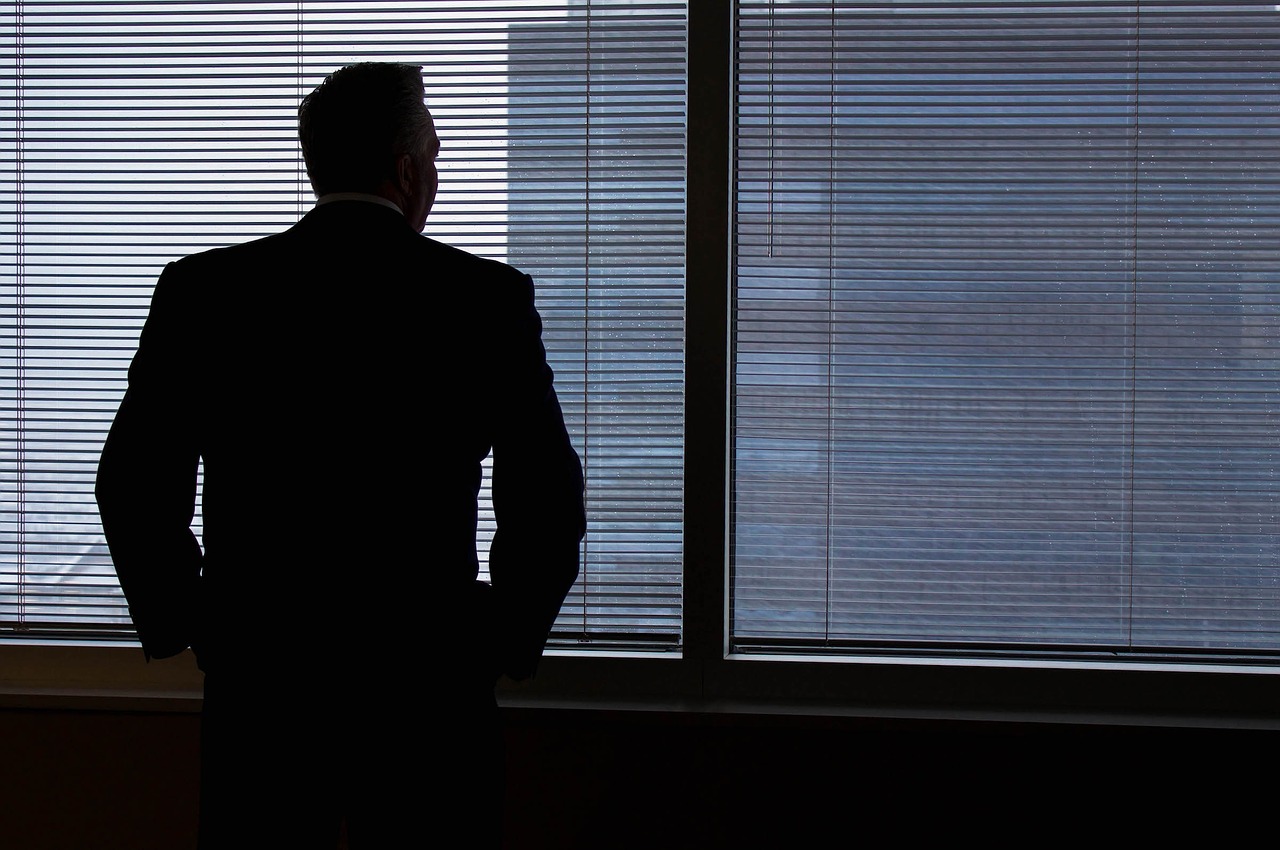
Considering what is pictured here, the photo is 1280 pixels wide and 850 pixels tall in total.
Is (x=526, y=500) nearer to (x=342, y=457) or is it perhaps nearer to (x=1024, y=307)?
(x=342, y=457)

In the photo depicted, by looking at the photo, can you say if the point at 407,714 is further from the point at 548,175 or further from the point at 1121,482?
the point at 1121,482

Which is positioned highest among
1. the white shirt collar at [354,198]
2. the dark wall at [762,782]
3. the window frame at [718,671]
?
the white shirt collar at [354,198]

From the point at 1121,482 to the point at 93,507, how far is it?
6.62ft

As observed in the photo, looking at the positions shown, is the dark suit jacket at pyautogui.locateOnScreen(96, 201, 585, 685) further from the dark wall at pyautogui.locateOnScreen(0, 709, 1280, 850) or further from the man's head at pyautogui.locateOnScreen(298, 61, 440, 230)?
the dark wall at pyautogui.locateOnScreen(0, 709, 1280, 850)

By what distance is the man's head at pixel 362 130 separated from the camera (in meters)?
1.24

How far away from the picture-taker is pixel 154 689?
1.77 m

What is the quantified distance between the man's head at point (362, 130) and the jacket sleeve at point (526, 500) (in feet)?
0.83

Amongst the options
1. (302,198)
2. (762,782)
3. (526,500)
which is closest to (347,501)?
(526,500)

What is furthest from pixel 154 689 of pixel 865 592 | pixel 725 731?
pixel 865 592

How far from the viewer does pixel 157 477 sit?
124 centimetres

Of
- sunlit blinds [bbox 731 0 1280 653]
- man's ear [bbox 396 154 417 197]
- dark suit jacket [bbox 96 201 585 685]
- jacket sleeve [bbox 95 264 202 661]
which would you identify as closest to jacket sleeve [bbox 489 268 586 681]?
dark suit jacket [bbox 96 201 585 685]

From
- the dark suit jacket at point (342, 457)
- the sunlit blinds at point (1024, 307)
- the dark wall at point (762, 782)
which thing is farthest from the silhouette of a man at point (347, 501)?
the sunlit blinds at point (1024, 307)

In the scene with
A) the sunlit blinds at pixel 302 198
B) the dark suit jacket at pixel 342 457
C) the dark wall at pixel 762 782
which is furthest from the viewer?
the sunlit blinds at pixel 302 198

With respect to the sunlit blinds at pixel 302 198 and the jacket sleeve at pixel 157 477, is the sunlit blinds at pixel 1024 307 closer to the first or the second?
the sunlit blinds at pixel 302 198
